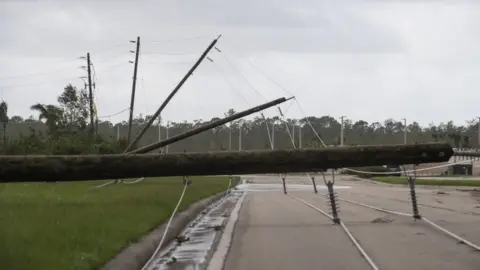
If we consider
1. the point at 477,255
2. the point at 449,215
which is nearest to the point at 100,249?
the point at 477,255

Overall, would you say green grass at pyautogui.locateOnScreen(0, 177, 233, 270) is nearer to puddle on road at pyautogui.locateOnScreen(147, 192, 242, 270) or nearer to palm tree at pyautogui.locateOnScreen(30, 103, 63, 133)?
puddle on road at pyautogui.locateOnScreen(147, 192, 242, 270)

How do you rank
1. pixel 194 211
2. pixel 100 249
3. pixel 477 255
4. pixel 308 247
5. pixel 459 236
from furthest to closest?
pixel 194 211 < pixel 459 236 < pixel 308 247 < pixel 477 255 < pixel 100 249

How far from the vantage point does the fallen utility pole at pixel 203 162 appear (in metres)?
8.68

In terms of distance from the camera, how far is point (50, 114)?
49.7 m

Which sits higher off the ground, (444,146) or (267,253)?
(444,146)

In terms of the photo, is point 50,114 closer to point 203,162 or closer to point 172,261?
point 172,261

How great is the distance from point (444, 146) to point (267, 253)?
4273mm

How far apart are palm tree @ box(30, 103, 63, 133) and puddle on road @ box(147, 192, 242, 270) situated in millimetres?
31154

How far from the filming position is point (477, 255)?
457 inches

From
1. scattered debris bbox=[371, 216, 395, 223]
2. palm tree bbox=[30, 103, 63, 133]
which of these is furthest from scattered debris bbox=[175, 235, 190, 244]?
palm tree bbox=[30, 103, 63, 133]

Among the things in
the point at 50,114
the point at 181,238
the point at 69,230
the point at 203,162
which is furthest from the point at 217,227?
the point at 50,114

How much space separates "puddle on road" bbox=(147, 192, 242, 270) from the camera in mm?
11111

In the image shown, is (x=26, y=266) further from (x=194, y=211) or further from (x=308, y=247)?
(x=194, y=211)

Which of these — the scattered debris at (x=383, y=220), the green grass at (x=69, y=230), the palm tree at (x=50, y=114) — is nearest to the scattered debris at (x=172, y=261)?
the green grass at (x=69, y=230)
